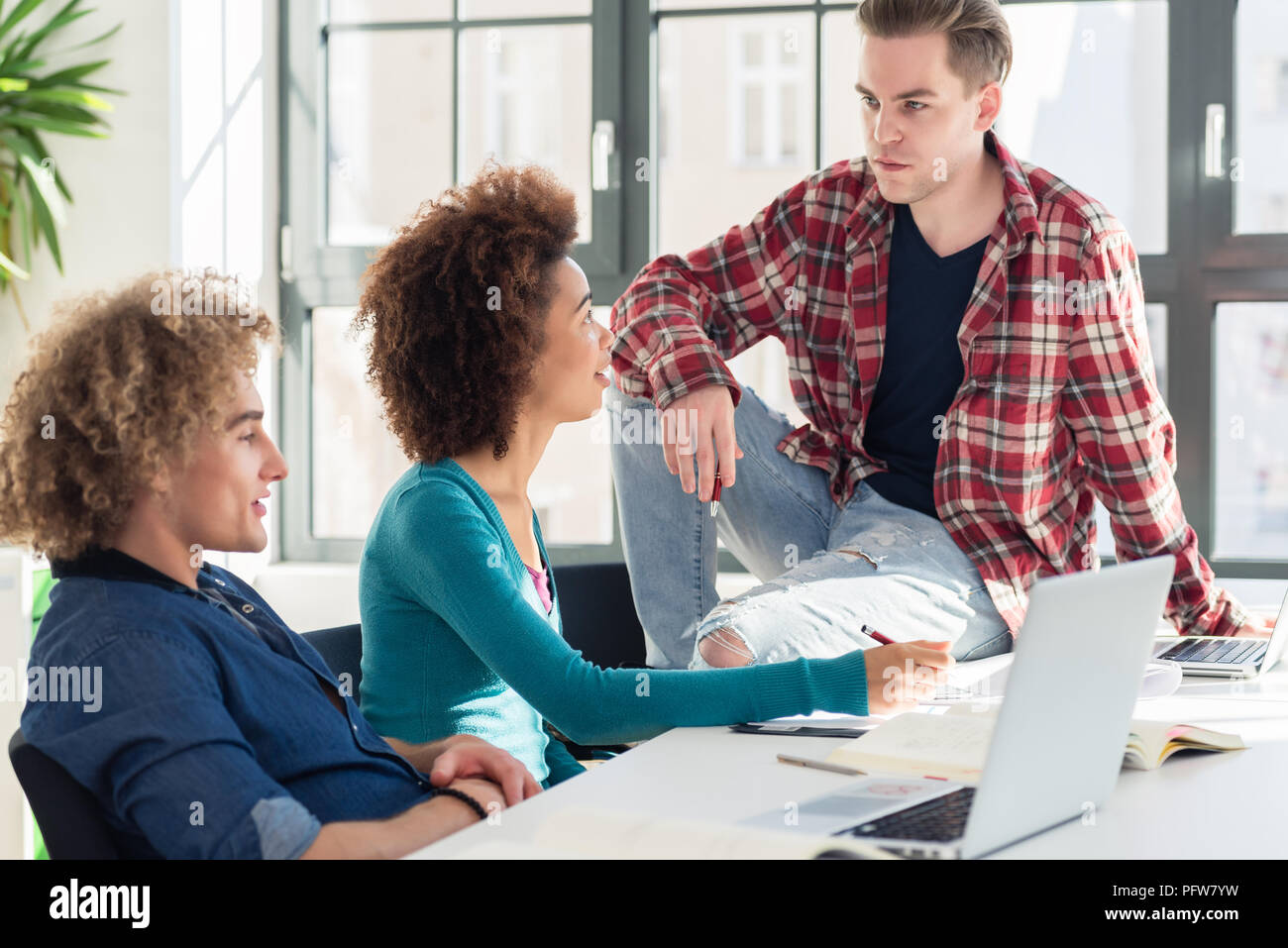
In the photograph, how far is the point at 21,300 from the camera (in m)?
3.08

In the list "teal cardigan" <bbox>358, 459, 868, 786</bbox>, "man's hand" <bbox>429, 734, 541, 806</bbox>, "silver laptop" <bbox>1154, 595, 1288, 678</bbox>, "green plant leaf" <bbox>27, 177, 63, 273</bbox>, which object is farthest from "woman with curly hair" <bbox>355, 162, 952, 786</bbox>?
"green plant leaf" <bbox>27, 177, 63, 273</bbox>

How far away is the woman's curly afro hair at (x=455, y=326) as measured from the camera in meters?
1.48

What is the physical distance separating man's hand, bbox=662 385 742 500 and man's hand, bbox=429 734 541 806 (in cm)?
57

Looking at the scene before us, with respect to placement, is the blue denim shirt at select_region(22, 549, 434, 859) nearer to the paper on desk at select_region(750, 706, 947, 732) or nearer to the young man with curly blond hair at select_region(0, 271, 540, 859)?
the young man with curly blond hair at select_region(0, 271, 540, 859)

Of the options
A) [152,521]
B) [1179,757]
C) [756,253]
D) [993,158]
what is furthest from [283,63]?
[1179,757]

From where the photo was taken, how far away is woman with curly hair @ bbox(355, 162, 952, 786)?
1.27 meters

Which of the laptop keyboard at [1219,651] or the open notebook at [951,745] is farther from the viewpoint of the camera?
the laptop keyboard at [1219,651]

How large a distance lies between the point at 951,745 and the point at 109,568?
0.71m

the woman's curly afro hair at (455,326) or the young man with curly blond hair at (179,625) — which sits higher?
the woman's curly afro hair at (455,326)

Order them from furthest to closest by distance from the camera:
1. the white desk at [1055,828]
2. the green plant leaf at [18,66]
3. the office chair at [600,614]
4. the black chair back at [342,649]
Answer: the green plant leaf at [18,66]
the office chair at [600,614]
the black chair back at [342,649]
the white desk at [1055,828]

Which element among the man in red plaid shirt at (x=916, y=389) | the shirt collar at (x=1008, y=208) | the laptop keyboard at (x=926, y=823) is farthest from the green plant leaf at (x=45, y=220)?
the laptop keyboard at (x=926, y=823)

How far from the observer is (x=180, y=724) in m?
0.91

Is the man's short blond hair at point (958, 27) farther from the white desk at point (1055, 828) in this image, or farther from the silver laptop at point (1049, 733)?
the silver laptop at point (1049, 733)

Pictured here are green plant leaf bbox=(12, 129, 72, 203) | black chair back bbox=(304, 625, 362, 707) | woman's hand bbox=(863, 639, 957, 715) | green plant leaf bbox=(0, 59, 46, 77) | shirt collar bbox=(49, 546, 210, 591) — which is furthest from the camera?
green plant leaf bbox=(12, 129, 72, 203)
